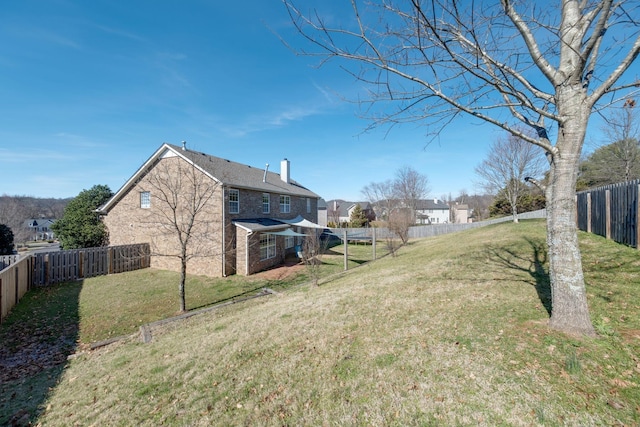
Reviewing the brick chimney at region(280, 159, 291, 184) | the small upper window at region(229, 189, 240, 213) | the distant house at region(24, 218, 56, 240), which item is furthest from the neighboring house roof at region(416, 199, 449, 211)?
the distant house at region(24, 218, 56, 240)

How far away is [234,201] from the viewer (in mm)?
15344

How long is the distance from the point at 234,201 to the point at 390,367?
13362 millimetres

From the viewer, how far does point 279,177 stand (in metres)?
25.0

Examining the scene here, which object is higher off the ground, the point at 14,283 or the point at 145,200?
the point at 145,200

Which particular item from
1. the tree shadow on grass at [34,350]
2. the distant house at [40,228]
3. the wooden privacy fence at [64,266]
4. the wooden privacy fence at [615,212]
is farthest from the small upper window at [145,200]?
the distant house at [40,228]

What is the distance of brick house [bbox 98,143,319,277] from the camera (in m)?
14.3

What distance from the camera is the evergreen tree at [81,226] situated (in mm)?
17453

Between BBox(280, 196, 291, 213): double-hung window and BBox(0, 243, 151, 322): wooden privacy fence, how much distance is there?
917 cm

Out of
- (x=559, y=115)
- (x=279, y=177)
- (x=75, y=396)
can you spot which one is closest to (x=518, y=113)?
(x=559, y=115)

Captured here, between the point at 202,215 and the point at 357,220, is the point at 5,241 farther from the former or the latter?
the point at 357,220

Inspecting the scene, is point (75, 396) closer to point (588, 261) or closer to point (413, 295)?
point (413, 295)

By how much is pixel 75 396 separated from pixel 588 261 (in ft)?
38.6

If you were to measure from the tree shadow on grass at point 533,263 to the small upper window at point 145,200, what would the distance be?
60.3ft

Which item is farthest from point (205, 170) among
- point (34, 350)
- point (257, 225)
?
point (34, 350)
